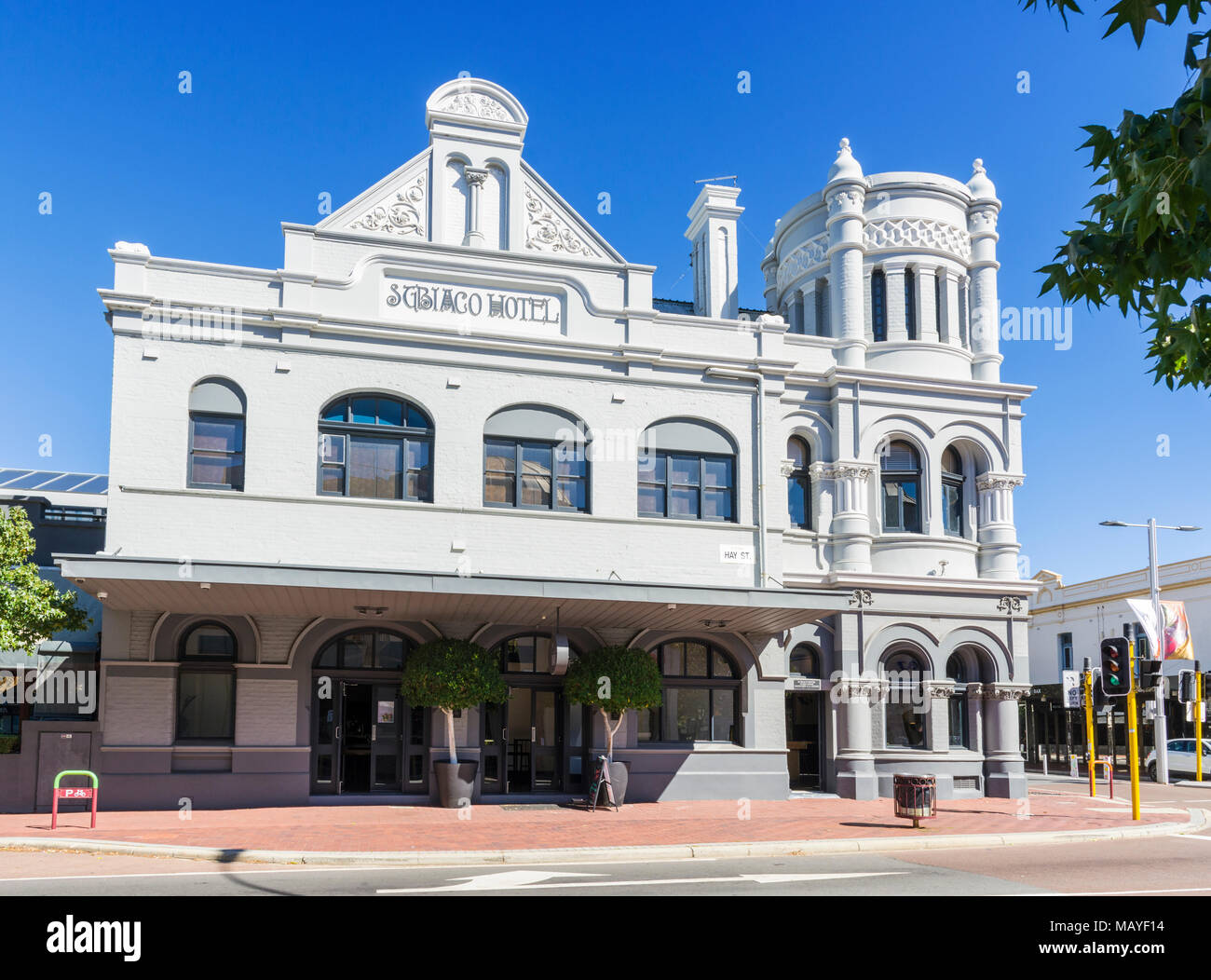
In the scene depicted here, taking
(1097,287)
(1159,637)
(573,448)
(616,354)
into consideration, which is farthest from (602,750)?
(1159,637)

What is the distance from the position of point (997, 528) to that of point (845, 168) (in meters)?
9.41

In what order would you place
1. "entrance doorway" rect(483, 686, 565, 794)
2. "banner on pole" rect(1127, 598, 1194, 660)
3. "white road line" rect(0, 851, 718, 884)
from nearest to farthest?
"white road line" rect(0, 851, 718, 884) < "entrance doorway" rect(483, 686, 565, 794) < "banner on pole" rect(1127, 598, 1194, 660)

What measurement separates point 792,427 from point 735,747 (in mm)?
7585

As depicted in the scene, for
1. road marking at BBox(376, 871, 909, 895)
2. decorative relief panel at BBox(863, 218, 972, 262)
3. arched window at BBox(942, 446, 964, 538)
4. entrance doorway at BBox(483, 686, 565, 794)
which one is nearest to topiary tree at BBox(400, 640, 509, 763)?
entrance doorway at BBox(483, 686, 565, 794)

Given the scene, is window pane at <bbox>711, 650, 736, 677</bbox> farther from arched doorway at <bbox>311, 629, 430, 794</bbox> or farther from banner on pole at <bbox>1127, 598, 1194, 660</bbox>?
banner on pole at <bbox>1127, 598, 1194, 660</bbox>

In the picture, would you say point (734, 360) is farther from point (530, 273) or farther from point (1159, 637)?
point (1159, 637)

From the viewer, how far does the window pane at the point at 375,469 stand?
21.1m

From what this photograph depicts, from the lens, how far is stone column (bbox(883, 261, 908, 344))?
26906 mm

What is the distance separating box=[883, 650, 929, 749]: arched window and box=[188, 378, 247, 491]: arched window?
14807 mm

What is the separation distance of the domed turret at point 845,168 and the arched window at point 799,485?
6448mm

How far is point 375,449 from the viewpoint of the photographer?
70.1 feet

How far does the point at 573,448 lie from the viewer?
22547 mm

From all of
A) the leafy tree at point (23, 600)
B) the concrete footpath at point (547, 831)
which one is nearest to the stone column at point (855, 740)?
the concrete footpath at point (547, 831)

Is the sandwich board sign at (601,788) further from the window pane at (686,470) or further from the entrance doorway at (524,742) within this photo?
the window pane at (686,470)
